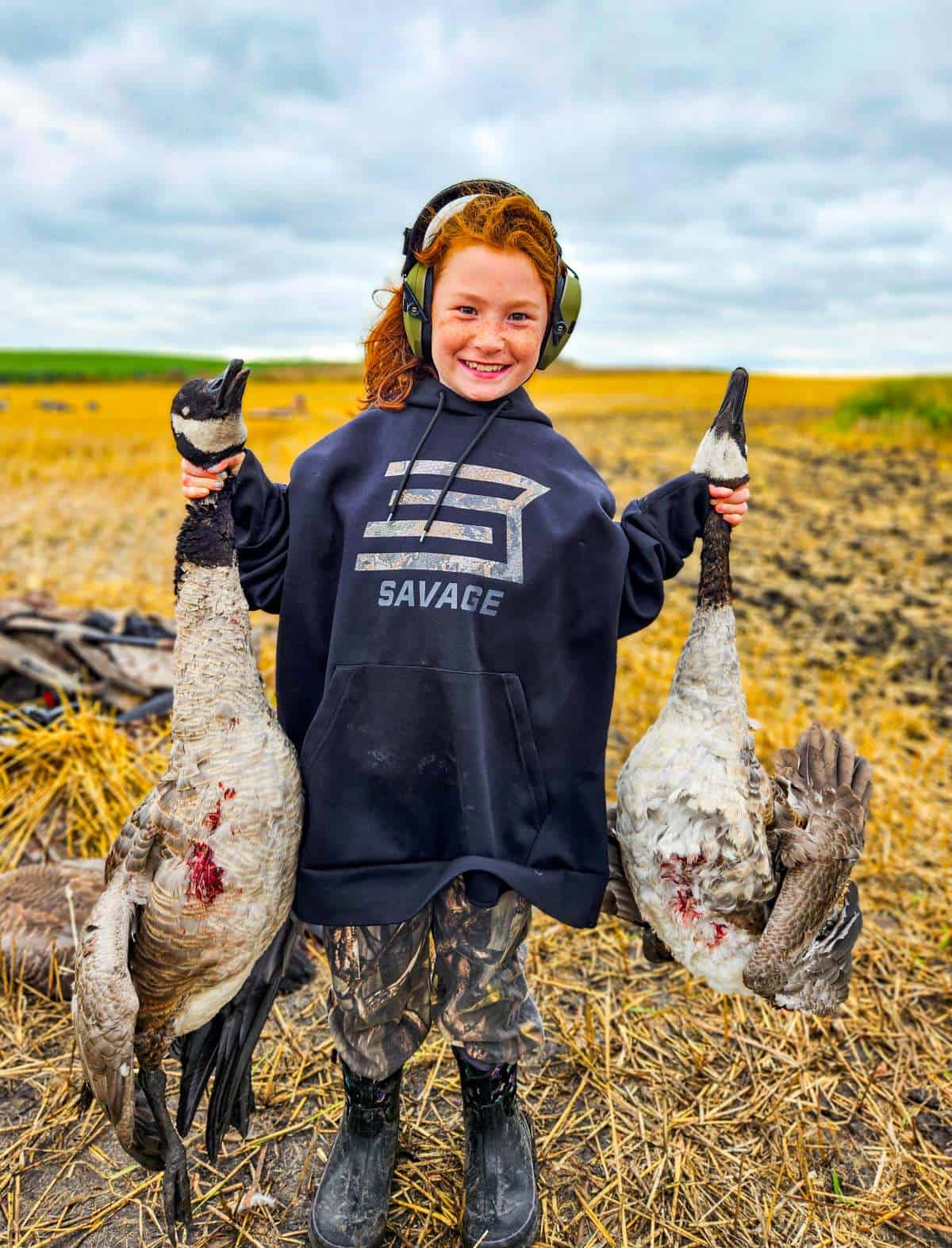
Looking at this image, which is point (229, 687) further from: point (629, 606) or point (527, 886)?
point (629, 606)

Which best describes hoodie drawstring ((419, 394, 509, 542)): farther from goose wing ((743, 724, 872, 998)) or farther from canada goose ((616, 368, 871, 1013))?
goose wing ((743, 724, 872, 998))

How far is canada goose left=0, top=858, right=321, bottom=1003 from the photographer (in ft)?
12.1

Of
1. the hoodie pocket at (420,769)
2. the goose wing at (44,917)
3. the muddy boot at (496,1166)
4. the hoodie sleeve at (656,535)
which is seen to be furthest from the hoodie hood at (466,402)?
the goose wing at (44,917)

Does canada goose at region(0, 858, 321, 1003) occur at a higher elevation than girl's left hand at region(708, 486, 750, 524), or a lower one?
lower

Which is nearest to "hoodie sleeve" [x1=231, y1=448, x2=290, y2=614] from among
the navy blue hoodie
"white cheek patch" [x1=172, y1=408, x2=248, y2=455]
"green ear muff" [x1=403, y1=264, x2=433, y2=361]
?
the navy blue hoodie

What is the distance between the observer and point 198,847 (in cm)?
227

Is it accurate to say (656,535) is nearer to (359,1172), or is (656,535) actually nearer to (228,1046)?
(228,1046)

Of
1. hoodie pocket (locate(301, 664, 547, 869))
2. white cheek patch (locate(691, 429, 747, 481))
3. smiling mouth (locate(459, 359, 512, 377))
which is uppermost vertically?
smiling mouth (locate(459, 359, 512, 377))

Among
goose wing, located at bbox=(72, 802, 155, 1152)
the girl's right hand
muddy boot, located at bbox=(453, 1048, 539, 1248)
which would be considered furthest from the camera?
muddy boot, located at bbox=(453, 1048, 539, 1248)

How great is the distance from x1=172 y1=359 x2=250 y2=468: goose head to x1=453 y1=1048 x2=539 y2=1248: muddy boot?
199cm

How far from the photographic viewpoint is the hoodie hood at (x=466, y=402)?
257 cm

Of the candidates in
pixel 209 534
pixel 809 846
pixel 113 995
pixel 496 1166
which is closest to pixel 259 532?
pixel 209 534

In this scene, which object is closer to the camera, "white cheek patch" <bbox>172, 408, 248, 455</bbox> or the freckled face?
"white cheek patch" <bbox>172, 408, 248, 455</bbox>

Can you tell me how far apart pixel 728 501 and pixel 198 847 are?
188 centimetres
